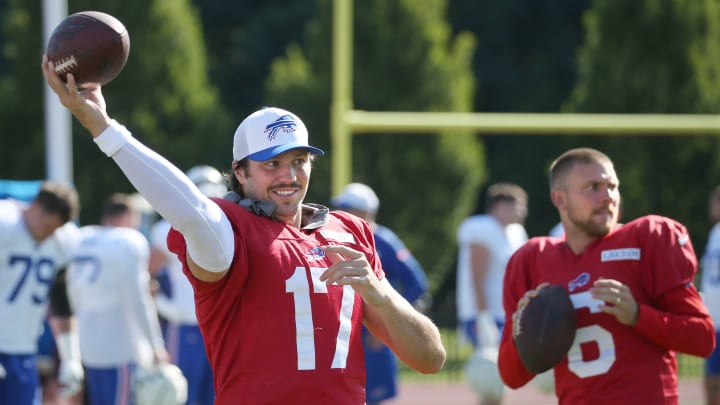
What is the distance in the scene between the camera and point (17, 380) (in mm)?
6211

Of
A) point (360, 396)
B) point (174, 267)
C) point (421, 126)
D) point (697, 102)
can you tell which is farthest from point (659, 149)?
point (360, 396)

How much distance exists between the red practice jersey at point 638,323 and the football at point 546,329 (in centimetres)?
10

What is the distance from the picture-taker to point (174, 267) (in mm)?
7863

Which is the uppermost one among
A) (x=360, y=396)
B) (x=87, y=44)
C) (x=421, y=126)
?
(x=421, y=126)

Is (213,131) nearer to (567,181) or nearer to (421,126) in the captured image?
(421,126)

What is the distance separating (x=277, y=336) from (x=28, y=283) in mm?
3409

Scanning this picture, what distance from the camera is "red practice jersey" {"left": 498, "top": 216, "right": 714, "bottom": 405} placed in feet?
13.8

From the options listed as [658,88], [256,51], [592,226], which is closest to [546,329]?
[592,226]

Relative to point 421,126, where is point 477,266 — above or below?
below

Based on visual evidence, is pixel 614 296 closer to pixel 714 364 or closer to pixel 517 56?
pixel 714 364

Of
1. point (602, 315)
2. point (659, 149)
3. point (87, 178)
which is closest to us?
point (602, 315)

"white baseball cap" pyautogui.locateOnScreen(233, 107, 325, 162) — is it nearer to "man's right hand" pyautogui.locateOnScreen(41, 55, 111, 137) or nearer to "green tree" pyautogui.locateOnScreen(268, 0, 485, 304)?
"man's right hand" pyautogui.locateOnScreen(41, 55, 111, 137)

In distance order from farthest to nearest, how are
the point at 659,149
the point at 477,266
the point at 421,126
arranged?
the point at 659,149, the point at 421,126, the point at 477,266

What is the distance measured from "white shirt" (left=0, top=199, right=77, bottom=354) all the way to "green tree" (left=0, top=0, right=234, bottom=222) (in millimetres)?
13541
